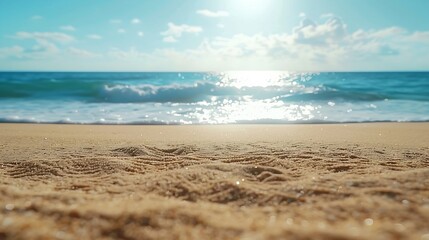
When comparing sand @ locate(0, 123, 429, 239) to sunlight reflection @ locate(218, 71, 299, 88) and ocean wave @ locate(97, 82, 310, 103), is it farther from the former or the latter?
sunlight reflection @ locate(218, 71, 299, 88)

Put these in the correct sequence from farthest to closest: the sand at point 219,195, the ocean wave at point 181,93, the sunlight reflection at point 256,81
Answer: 1. the sunlight reflection at point 256,81
2. the ocean wave at point 181,93
3. the sand at point 219,195

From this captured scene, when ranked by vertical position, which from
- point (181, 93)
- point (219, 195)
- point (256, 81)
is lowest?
point (219, 195)

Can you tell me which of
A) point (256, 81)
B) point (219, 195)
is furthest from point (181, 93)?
point (256, 81)

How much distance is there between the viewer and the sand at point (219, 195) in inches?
72.2

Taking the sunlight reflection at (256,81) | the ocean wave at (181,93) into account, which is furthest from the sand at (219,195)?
the sunlight reflection at (256,81)

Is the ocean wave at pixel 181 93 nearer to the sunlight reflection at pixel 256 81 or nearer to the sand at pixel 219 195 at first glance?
the sunlight reflection at pixel 256 81

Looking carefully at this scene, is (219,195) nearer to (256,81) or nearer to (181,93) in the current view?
(181,93)

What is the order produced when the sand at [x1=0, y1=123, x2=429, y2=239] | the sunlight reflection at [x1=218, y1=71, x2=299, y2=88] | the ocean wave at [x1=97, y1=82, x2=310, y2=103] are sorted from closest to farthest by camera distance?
the sand at [x1=0, y1=123, x2=429, y2=239], the ocean wave at [x1=97, y1=82, x2=310, y2=103], the sunlight reflection at [x1=218, y1=71, x2=299, y2=88]

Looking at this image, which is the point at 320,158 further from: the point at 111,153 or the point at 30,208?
the point at 30,208

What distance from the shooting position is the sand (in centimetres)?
183

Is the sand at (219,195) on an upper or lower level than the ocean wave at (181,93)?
lower

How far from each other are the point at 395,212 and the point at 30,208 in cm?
209

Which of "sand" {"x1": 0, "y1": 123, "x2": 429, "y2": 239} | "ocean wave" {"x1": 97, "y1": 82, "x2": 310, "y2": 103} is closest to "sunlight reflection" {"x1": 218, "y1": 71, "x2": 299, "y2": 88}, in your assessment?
"ocean wave" {"x1": 97, "y1": 82, "x2": 310, "y2": 103}

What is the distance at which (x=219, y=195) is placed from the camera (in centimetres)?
252
